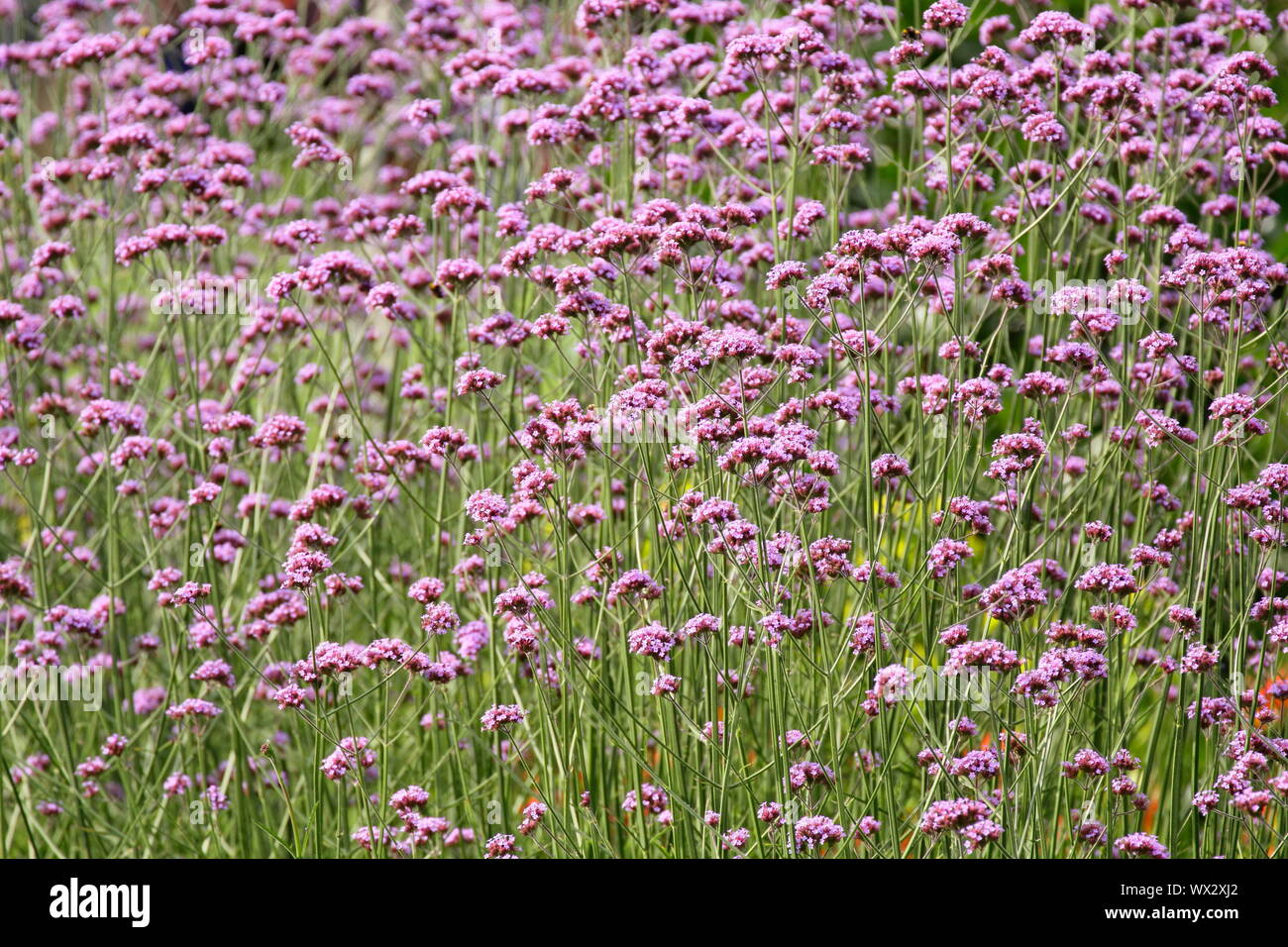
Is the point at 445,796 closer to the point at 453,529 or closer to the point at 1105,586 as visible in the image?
the point at 453,529

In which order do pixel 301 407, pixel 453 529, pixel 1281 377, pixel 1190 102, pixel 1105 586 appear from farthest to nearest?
pixel 301 407
pixel 453 529
pixel 1190 102
pixel 1281 377
pixel 1105 586

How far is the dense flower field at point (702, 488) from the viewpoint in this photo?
2959 mm

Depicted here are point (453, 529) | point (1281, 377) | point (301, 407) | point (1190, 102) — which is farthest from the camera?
point (301, 407)

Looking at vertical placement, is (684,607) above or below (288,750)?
above

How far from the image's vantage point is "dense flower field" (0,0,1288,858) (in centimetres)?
296

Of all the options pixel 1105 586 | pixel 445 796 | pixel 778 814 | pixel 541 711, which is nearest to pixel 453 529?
pixel 445 796

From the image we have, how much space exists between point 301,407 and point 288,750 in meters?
1.54

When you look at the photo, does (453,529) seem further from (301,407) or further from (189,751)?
(301,407)

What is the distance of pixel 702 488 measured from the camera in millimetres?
3084

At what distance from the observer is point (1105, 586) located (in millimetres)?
2906

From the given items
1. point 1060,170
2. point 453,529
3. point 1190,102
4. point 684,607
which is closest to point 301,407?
point 453,529

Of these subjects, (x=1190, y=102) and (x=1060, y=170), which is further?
(x=1060, y=170)

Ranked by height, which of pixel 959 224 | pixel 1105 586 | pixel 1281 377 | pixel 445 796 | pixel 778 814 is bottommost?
pixel 445 796

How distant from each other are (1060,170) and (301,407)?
2.83 m
